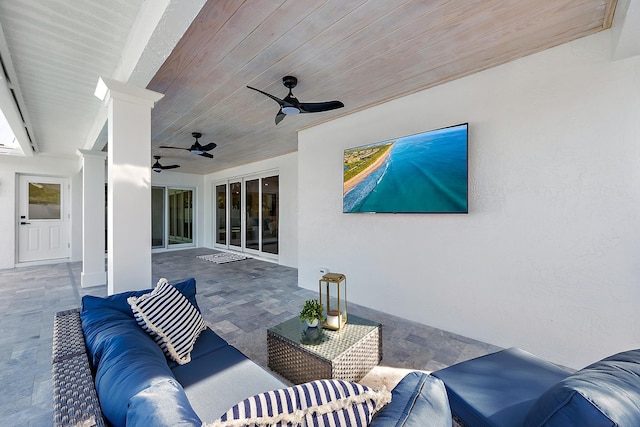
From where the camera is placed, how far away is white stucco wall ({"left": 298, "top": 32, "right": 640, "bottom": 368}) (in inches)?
77.5

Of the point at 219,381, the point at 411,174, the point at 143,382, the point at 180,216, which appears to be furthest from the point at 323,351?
the point at 180,216

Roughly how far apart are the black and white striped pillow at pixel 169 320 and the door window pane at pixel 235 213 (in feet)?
19.6

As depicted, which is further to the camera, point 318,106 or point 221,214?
point 221,214

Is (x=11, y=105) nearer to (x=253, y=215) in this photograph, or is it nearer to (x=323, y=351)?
(x=323, y=351)

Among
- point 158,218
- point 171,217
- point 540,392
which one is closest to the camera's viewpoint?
point 540,392

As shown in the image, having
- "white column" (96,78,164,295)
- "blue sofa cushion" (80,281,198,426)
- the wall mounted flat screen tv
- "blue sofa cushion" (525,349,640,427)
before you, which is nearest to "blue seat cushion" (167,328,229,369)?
"blue sofa cushion" (80,281,198,426)

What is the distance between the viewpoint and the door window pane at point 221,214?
823 cm

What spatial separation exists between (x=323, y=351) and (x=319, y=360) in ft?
0.20

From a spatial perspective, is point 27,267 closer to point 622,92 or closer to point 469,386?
point 469,386

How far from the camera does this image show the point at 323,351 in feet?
5.70

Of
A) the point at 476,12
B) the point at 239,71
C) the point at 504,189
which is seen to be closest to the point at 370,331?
the point at 504,189

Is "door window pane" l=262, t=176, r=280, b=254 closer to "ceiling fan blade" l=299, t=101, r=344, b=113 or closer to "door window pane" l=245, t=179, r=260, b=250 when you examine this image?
"door window pane" l=245, t=179, r=260, b=250

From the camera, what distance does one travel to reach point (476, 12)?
5.94 feet

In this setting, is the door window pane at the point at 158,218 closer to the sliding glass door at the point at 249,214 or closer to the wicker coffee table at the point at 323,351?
the sliding glass door at the point at 249,214
